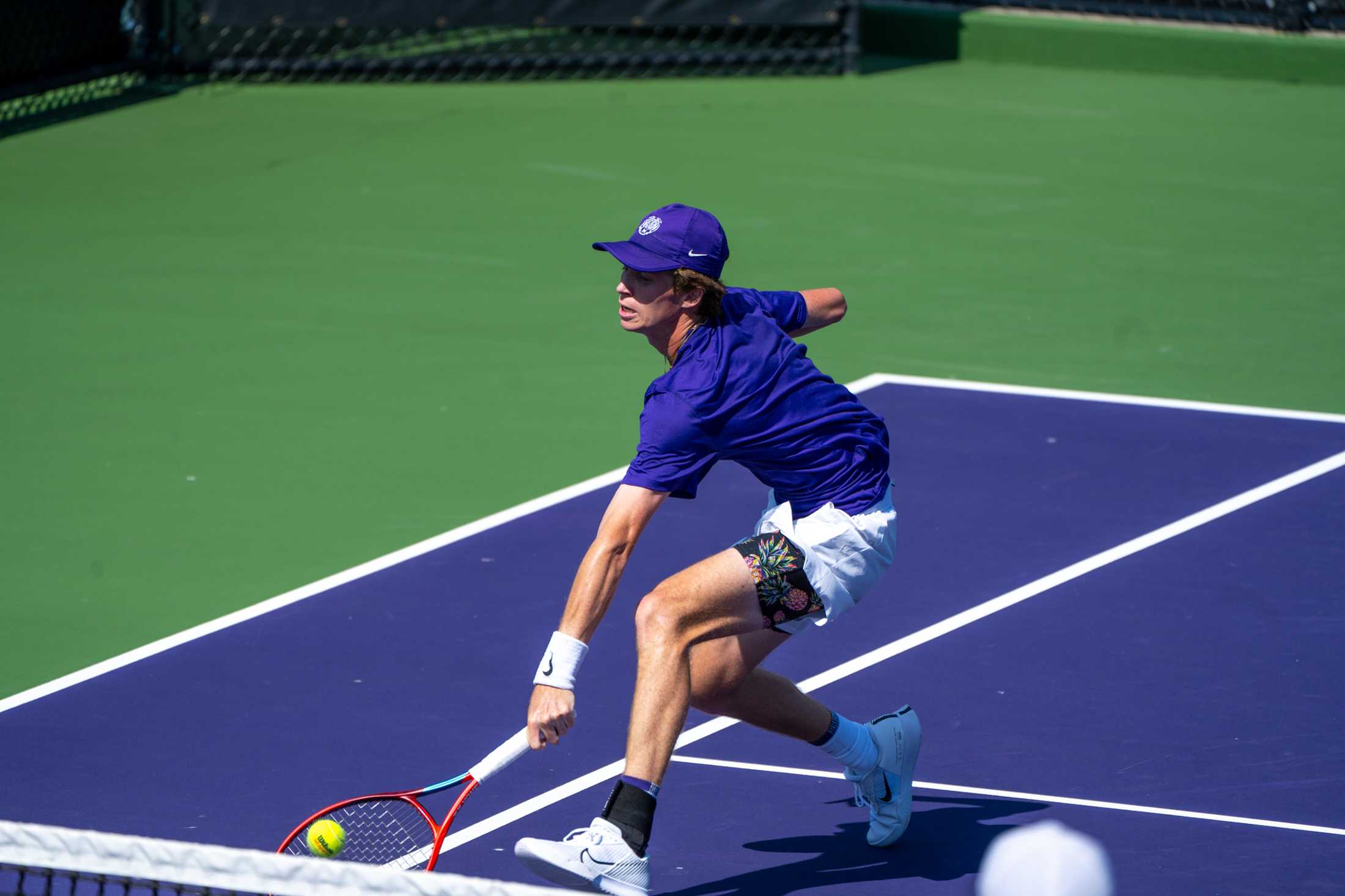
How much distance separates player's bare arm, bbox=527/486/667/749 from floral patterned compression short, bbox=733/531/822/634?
1.23 ft

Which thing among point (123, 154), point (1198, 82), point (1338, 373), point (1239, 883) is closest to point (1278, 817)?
point (1239, 883)

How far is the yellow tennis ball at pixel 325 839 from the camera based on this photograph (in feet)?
17.1

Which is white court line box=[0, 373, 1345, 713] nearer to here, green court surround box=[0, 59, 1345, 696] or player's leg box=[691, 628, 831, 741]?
green court surround box=[0, 59, 1345, 696]

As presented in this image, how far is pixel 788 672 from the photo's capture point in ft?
23.2

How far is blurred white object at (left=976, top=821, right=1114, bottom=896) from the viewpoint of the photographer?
99.2 inches

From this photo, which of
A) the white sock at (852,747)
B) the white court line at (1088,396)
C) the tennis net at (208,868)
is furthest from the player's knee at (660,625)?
the white court line at (1088,396)

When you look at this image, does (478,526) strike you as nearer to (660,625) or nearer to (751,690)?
(751,690)

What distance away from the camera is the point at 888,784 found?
5.80m

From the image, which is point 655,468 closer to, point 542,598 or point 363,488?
point 542,598

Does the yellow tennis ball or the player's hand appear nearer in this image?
the player's hand

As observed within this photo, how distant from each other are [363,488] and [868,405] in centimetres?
263

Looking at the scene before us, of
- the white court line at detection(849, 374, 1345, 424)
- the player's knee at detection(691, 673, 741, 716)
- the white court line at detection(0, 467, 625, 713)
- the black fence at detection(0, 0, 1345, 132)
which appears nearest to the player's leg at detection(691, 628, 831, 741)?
the player's knee at detection(691, 673, 741, 716)

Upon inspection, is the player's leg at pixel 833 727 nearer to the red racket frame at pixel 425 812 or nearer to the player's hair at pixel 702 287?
the red racket frame at pixel 425 812

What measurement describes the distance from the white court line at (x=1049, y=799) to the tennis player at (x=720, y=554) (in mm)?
390
